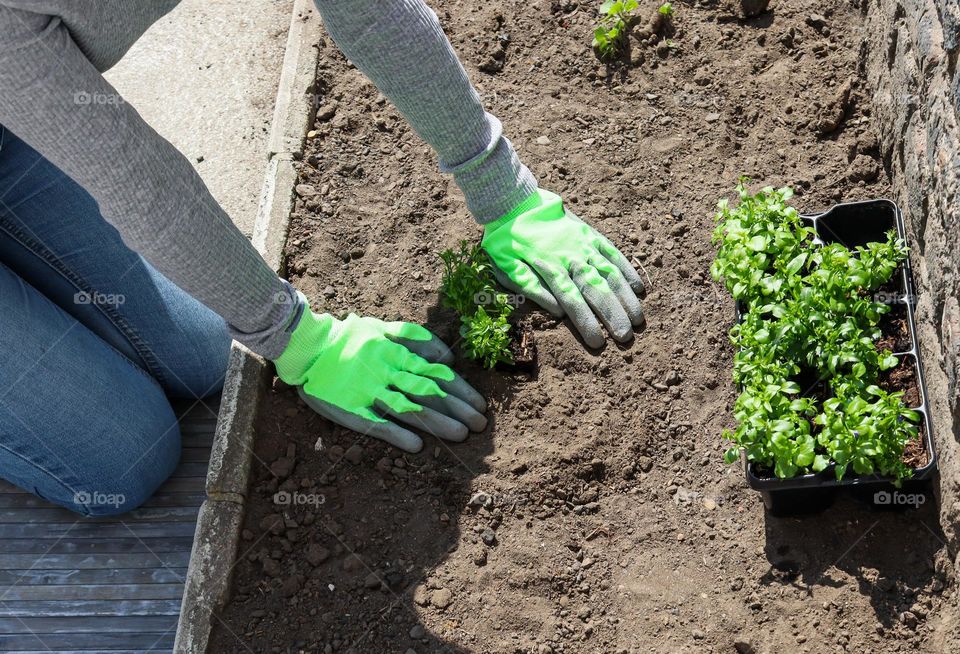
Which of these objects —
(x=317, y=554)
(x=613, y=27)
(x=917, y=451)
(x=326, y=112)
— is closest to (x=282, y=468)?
(x=317, y=554)

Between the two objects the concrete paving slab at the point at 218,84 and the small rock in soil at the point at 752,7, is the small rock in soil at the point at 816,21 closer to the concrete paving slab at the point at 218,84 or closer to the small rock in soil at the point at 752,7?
the small rock in soil at the point at 752,7

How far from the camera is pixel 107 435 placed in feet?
9.49

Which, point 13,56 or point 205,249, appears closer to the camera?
point 13,56

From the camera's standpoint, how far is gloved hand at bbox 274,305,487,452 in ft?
9.16

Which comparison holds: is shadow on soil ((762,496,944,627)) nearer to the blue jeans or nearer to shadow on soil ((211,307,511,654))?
shadow on soil ((211,307,511,654))

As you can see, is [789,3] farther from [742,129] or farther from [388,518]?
[388,518]

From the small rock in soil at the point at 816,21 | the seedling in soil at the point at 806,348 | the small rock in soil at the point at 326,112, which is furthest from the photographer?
the small rock in soil at the point at 326,112

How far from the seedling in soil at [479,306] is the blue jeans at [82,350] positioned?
2.89 ft

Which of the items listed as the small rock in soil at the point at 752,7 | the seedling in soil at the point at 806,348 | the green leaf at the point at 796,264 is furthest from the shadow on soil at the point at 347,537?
the small rock in soil at the point at 752,7

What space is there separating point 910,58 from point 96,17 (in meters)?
2.14

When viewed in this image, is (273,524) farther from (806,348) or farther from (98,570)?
(806,348)

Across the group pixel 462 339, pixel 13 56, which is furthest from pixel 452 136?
pixel 13 56

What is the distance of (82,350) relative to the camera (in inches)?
114

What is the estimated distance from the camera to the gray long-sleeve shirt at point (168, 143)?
200cm
